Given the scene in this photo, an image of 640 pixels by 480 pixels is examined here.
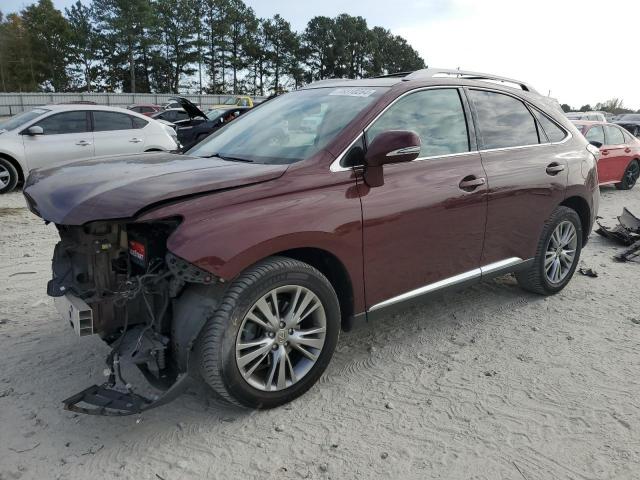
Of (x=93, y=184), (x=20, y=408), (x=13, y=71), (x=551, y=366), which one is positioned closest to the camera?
(x=93, y=184)

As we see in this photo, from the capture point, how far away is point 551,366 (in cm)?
350

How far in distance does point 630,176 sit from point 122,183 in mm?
12322

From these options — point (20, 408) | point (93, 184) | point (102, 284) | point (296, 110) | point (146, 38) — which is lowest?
point (20, 408)

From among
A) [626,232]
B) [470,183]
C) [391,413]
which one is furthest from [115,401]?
[626,232]

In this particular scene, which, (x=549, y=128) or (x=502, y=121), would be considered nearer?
(x=502, y=121)

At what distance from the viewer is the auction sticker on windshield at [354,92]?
3502 mm

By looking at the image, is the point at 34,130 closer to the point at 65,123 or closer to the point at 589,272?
the point at 65,123

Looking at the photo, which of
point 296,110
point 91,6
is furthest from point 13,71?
point 296,110

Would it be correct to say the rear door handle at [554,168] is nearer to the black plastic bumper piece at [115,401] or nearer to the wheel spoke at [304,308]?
the wheel spoke at [304,308]

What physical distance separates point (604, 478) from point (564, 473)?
18 centimetres

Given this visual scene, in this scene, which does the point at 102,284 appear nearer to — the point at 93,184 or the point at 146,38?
the point at 93,184

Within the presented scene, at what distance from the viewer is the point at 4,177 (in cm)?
905

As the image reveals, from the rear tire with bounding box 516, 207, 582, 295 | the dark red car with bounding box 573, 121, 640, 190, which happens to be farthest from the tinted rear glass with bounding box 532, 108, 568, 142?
the dark red car with bounding box 573, 121, 640, 190

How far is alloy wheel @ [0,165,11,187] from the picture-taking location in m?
9.00
